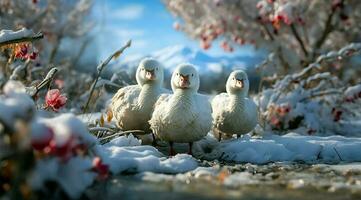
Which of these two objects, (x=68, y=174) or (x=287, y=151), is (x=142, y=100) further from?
(x=68, y=174)

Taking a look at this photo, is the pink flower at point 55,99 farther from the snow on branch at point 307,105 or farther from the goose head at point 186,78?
the snow on branch at point 307,105

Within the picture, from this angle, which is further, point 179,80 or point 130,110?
point 130,110

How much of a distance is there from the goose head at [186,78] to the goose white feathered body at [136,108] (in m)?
0.51

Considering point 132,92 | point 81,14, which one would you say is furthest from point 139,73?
point 81,14

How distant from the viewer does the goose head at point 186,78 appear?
509cm

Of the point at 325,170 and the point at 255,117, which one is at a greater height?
the point at 255,117

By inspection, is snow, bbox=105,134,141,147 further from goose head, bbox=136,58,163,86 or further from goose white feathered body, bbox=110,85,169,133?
goose head, bbox=136,58,163,86

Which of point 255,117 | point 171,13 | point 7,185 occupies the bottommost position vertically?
point 7,185

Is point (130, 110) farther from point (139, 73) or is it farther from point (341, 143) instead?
point (341, 143)

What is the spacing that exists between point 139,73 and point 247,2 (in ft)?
23.5

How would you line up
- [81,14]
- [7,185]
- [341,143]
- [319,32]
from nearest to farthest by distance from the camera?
[7,185] → [341,143] → [319,32] → [81,14]

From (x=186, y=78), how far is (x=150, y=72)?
2.37 feet

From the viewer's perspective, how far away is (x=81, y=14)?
2405 cm

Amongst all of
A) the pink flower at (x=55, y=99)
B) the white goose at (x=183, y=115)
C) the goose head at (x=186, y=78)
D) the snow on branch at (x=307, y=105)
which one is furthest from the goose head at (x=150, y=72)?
the snow on branch at (x=307, y=105)
